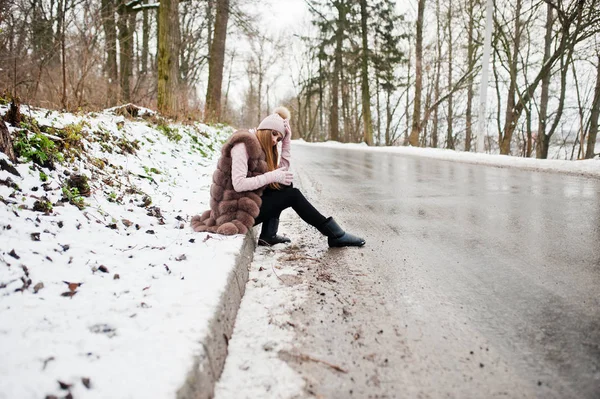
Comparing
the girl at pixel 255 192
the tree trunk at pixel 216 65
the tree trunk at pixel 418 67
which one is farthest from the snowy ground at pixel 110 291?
the tree trunk at pixel 418 67

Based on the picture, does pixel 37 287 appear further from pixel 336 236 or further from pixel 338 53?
pixel 338 53

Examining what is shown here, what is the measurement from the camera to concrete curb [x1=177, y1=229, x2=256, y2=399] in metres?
1.51

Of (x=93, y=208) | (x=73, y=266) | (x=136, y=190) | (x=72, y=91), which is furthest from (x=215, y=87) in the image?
(x=73, y=266)

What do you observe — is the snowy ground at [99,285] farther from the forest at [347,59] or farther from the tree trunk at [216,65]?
the tree trunk at [216,65]

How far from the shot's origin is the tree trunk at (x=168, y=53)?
9844mm

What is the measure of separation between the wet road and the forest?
3.62 metres

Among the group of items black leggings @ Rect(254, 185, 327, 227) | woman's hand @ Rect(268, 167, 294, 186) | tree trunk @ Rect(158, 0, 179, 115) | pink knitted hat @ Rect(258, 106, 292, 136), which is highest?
tree trunk @ Rect(158, 0, 179, 115)

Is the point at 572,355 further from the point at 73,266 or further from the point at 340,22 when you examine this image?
the point at 340,22

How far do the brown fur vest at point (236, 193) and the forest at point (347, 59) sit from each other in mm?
2021

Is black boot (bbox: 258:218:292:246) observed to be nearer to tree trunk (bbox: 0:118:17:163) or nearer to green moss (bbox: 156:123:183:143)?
tree trunk (bbox: 0:118:17:163)

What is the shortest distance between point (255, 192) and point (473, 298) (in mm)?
1909

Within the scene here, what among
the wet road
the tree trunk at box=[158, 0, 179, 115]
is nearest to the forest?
the tree trunk at box=[158, 0, 179, 115]

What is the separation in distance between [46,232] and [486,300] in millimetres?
2898

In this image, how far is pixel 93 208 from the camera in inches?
132
